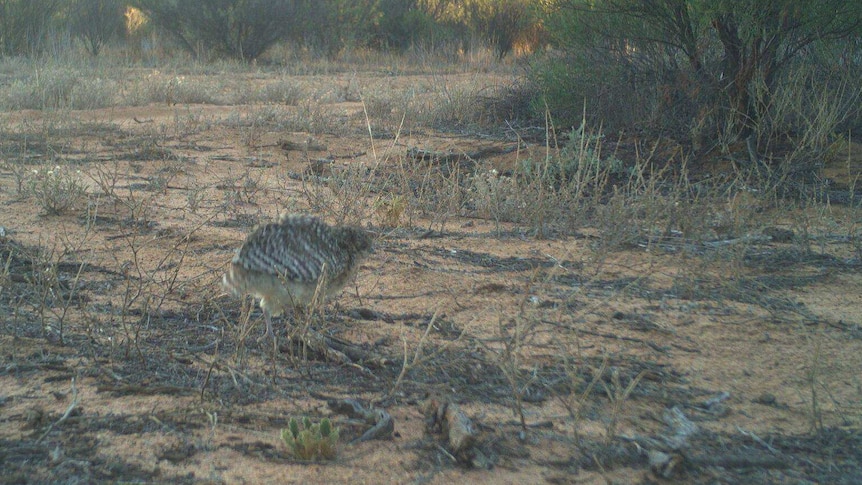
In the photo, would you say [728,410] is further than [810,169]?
No

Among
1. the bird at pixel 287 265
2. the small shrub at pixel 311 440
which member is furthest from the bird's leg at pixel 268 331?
the small shrub at pixel 311 440

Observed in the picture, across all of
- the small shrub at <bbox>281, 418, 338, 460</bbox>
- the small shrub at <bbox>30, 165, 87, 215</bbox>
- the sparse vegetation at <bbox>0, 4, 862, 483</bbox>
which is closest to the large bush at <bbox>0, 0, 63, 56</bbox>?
the sparse vegetation at <bbox>0, 4, 862, 483</bbox>

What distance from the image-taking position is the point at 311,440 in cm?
255

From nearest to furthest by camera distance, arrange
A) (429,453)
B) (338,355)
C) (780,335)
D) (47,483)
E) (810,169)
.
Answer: (47,483) → (429,453) → (338,355) → (780,335) → (810,169)

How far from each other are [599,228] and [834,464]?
2828 millimetres

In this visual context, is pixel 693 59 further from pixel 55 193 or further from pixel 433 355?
pixel 55 193

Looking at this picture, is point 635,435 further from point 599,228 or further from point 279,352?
point 599,228

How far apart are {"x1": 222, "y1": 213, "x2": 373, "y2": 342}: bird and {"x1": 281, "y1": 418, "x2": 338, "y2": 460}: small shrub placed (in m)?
0.80

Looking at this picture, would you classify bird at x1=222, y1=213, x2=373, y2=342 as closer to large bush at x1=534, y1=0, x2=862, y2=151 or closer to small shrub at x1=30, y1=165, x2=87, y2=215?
small shrub at x1=30, y1=165, x2=87, y2=215

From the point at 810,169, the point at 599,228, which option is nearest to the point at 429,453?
the point at 599,228

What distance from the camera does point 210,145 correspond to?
27.4 ft

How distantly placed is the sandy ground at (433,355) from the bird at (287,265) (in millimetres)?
156

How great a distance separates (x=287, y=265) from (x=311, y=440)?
1039mm

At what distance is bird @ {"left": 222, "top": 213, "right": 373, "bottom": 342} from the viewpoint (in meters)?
3.42
